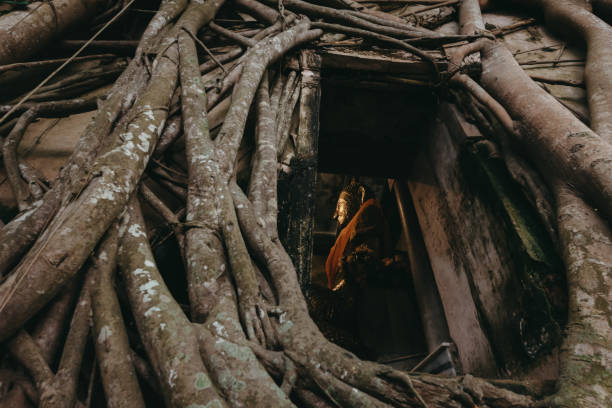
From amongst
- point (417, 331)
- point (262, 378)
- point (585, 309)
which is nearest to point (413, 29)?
point (585, 309)

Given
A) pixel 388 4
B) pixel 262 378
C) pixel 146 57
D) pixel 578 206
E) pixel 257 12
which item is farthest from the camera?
pixel 388 4

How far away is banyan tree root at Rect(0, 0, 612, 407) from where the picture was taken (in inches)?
39.4

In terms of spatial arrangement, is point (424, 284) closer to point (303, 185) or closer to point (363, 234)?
point (363, 234)

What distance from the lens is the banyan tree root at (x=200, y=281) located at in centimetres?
100

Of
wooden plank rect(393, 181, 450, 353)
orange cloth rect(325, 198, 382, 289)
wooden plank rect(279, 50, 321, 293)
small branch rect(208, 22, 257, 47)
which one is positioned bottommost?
orange cloth rect(325, 198, 382, 289)

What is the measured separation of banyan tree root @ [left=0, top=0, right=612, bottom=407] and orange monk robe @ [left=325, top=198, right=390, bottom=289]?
4.24 m

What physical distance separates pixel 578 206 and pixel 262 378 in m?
1.92

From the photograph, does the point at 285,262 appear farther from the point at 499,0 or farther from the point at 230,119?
the point at 499,0

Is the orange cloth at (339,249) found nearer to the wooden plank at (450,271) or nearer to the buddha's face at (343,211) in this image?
the buddha's face at (343,211)

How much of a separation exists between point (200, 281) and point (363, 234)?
5290 mm

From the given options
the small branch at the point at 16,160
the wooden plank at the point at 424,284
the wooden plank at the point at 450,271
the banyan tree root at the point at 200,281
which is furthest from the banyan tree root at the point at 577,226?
the wooden plank at the point at 424,284

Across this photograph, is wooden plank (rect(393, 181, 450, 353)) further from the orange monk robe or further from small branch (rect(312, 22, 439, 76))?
small branch (rect(312, 22, 439, 76))

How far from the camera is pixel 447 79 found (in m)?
3.24

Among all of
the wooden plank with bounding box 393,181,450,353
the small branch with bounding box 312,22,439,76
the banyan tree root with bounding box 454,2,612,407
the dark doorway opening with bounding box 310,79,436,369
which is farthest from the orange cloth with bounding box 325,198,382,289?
the banyan tree root with bounding box 454,2,612,407
